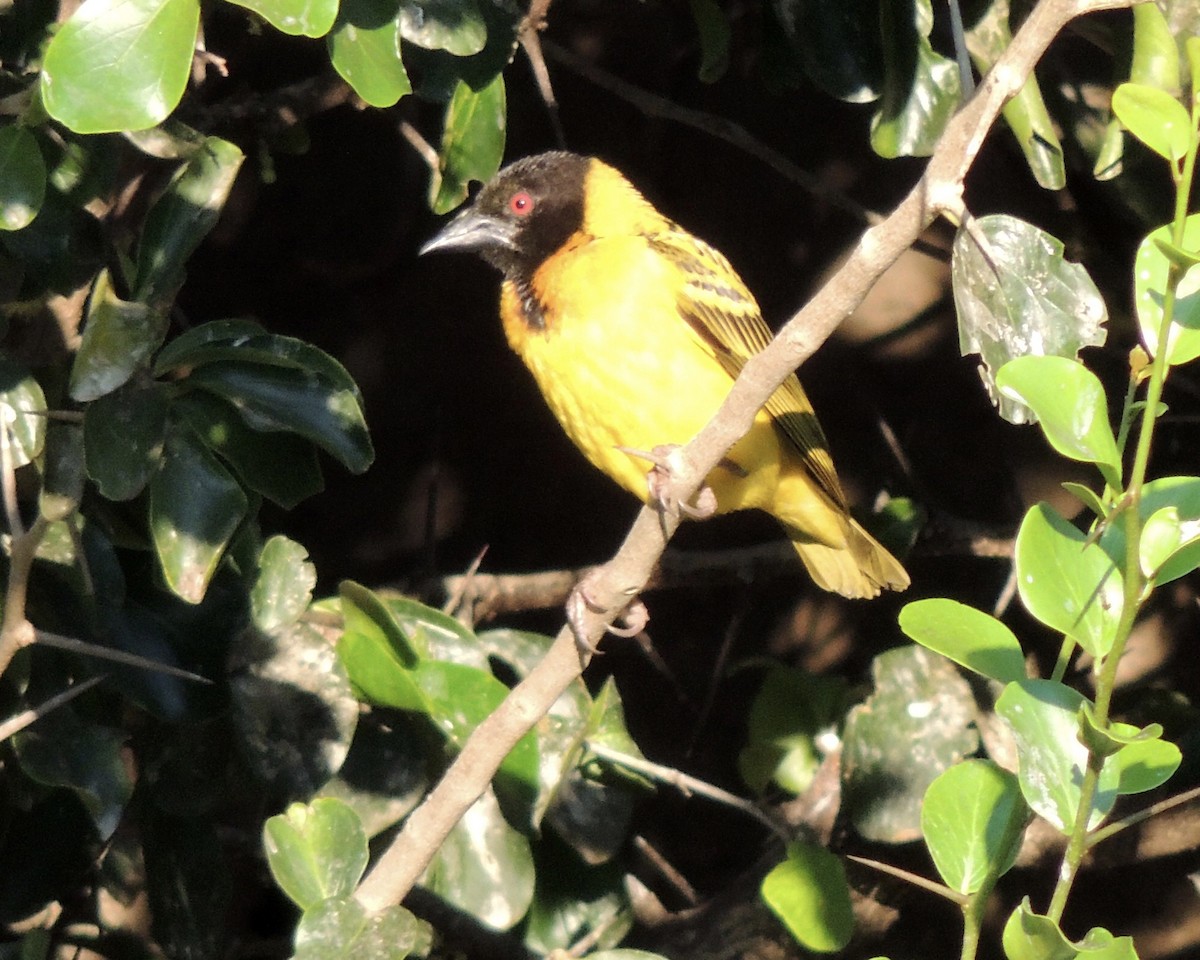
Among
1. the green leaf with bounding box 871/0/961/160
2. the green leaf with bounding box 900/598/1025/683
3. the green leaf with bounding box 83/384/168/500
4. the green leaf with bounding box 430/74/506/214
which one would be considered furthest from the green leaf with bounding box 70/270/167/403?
the green leaf with bounding box 871/0/961/160

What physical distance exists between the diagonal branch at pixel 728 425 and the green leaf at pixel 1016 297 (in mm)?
91

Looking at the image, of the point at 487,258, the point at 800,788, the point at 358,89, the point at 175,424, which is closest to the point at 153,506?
the point at 175,424

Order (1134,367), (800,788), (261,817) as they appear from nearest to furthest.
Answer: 1. (1134,367)
2. (261,817)
3. (800,788)

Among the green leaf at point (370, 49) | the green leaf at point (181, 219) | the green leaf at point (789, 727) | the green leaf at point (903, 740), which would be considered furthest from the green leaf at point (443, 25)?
the green leaf at point (789, 727)

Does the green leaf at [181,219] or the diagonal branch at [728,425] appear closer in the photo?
the diagonal branch at [728,425]

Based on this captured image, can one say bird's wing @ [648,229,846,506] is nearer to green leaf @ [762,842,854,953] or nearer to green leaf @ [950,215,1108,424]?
green leaf @ [762,842,854,953]

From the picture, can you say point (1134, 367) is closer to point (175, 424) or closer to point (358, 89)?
point (358, 89)

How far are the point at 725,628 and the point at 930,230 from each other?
3.37 ft

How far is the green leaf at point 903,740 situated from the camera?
221 centimetres

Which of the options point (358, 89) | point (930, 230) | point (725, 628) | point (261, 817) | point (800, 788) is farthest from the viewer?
point (725, 628)

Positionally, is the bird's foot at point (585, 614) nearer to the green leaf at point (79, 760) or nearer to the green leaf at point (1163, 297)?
the green leaf at point (79, 760)

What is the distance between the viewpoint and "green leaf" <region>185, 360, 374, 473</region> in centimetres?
147

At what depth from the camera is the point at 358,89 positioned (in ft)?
4.54

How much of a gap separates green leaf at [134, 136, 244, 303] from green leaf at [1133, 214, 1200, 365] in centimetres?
94
